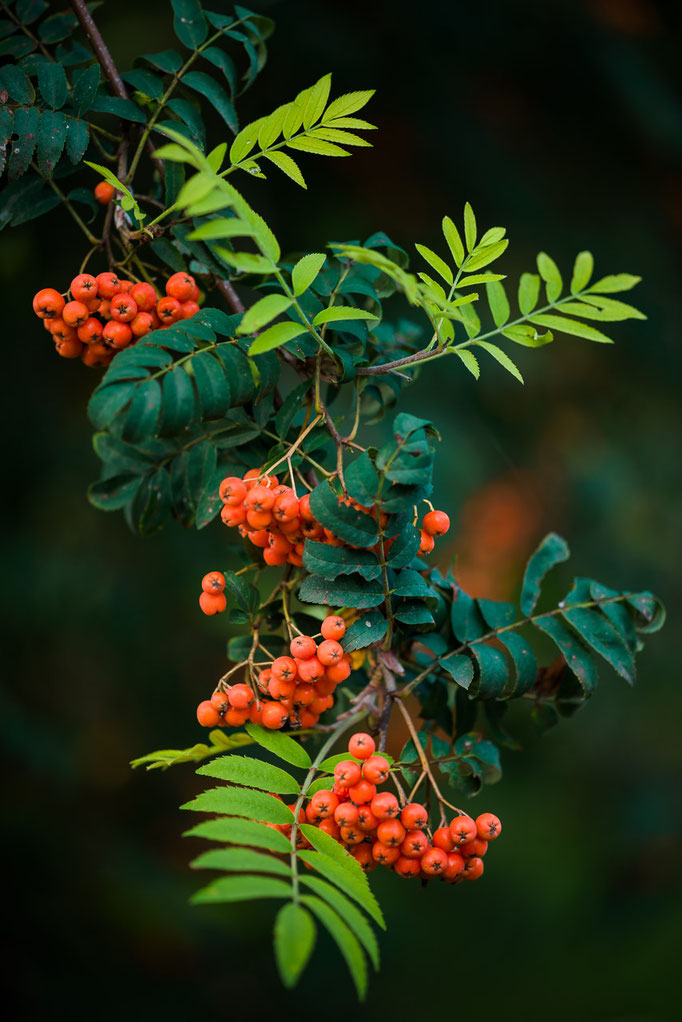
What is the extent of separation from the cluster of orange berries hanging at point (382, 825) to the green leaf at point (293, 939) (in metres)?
0.17

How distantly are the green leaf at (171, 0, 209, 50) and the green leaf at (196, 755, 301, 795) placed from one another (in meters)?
0.93

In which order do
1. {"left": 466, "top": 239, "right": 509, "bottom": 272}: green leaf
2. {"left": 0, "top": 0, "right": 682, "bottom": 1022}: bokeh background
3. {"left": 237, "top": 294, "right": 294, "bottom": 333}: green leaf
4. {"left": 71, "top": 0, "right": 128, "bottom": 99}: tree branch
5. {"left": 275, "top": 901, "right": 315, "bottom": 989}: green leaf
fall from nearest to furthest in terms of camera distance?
1. {"left": 275, "top": 901, "right": 315, "bottom": 989}: green leaf
2. {"left": 237, "top": 294, "right": 294, "bottom": 333}: green leaf
3. {"left": 466, "top": 239, "right": 509, "bottom": 272}: green leaf
4. {"left": 71, "top": 0, "right": 128, "bottom": 99}: tree branch
5. {"left": 0, "top": 0, "right": 682, "bottom": 1022}: bokeh background

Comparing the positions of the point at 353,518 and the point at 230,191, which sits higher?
the point at 230,191

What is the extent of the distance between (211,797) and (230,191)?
588mm

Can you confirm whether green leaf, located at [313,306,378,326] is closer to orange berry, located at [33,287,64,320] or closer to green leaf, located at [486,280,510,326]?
green leaf, located at [486,280,510,326]

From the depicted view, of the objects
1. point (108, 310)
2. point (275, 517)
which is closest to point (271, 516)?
point (275, 517)

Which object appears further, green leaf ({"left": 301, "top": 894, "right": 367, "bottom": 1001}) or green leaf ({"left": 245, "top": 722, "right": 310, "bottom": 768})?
green leaf ({"left": 245, "top": 722, "right": 310, "bottom": 768})

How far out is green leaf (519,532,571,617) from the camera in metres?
1.05

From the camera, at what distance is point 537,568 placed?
110 centimetres

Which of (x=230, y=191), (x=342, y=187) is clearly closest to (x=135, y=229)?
(x=230, y=191)

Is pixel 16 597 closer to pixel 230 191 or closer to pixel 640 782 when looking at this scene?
pixel 230 191

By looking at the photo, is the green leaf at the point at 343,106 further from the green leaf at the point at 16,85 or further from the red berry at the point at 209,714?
the red berry at the point at 209,714

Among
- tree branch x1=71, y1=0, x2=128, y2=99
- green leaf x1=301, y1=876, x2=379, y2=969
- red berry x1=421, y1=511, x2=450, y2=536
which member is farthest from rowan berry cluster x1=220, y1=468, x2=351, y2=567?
tree branch x1=71, y1=0, x2=128, y2=99

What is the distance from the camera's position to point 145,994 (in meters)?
2.88
